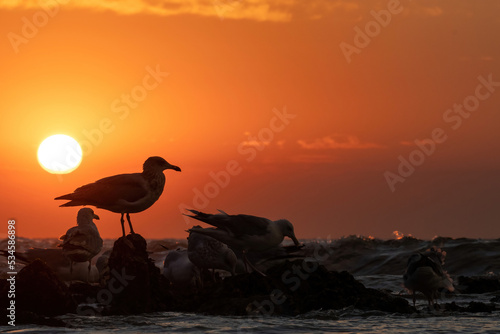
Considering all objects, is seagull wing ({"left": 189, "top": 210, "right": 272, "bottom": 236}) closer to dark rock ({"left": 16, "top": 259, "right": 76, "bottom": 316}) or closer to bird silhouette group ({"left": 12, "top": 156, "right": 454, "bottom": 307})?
bird silhouette group ({"left": 12, "top": 156, "right": 454, "bottom": 307})

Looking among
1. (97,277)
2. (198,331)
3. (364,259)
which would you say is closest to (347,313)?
(198,331)

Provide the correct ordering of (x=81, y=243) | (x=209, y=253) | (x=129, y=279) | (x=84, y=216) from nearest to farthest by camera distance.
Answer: (x=129, y=279) < (x=209, y=253) < (x=81, y=243) < (x=84, y=216)

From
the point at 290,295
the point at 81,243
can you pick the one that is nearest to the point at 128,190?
the point at 290,295

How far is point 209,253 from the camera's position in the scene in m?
16.4

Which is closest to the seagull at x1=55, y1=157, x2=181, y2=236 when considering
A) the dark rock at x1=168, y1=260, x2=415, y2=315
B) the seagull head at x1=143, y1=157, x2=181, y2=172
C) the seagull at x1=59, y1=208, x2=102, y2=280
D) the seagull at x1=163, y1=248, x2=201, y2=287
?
the seagull head at x1=143, y1=157, x2=181, y2=172

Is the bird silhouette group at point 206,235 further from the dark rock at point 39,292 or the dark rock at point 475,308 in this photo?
the dark rock at point 39,292

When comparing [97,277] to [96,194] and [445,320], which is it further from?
[445,320]

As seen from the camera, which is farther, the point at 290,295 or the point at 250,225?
the point at 250,225

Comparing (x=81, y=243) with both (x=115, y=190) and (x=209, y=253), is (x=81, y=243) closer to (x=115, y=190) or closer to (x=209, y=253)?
(x=209, y=253)

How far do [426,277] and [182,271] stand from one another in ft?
18.6

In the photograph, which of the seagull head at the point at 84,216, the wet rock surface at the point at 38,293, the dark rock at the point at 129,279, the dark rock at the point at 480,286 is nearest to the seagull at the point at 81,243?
the seagull head at the point at 84,216

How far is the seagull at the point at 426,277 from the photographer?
50.3 ft

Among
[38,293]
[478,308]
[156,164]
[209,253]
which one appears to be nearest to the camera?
[38,293]

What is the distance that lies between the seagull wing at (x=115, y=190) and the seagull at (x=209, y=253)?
290 cm
